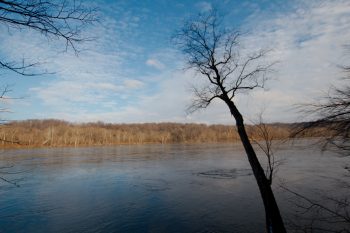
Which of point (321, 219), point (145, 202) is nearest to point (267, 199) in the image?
point (321, 219)

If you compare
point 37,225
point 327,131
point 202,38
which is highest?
point 202,38

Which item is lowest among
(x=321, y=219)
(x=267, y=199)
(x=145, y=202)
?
(x=145, y=202)

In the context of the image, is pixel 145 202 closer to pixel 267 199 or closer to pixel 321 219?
pixel 321 219

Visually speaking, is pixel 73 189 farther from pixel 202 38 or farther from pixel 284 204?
pixel 202 38

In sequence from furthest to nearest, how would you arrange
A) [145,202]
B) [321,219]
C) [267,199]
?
1. [145,202]
2. [321,219]
3. [267,199]

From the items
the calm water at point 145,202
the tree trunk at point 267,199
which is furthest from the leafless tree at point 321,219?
the tree trunk at point 267,199

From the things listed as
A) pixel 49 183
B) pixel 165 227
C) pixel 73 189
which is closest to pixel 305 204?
pixel 165 227

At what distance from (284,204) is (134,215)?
7.81 metres

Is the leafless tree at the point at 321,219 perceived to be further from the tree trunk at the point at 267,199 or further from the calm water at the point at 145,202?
the tree trunk at the point at 267,199

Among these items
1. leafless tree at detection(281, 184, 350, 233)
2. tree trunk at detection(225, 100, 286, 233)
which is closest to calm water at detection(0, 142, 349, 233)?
leafless tree at detection(281, 184, 350, 233)

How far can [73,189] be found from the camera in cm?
2052

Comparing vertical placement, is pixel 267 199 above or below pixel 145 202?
above

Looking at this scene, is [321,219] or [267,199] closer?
[267,199]

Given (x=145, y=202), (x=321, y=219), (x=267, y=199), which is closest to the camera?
(x=267, y=199)
